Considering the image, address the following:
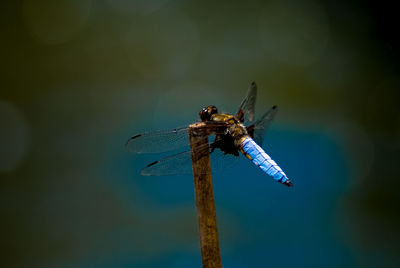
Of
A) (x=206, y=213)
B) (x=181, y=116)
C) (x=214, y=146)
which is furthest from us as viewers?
(x=181, y=116)

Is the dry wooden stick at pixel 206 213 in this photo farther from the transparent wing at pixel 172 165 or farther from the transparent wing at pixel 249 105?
the transparent wing at pixel 249 105

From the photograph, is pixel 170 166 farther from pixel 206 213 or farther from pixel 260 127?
pixel 260 127

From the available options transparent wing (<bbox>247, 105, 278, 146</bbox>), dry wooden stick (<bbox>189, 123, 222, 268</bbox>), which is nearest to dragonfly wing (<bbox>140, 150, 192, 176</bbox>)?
dry wooden stick (<bbox>189, 123, 222, 268</bbox>)

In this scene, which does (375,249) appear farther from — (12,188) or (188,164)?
(12,188)

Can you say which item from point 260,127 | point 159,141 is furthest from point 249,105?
point 159,141

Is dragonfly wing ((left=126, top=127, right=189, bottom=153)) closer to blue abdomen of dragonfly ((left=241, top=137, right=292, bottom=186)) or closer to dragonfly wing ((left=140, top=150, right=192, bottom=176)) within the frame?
dragonfly wing ((left=140, top=150, right=192, bottom=176))

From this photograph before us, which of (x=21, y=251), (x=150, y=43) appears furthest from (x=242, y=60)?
(x=21, y=251)

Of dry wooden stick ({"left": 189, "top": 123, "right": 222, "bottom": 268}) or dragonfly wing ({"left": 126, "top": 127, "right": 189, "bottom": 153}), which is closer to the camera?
dry wooden stick ({"left": 189, "top": 123, "right": 222, "bottom": 268})
